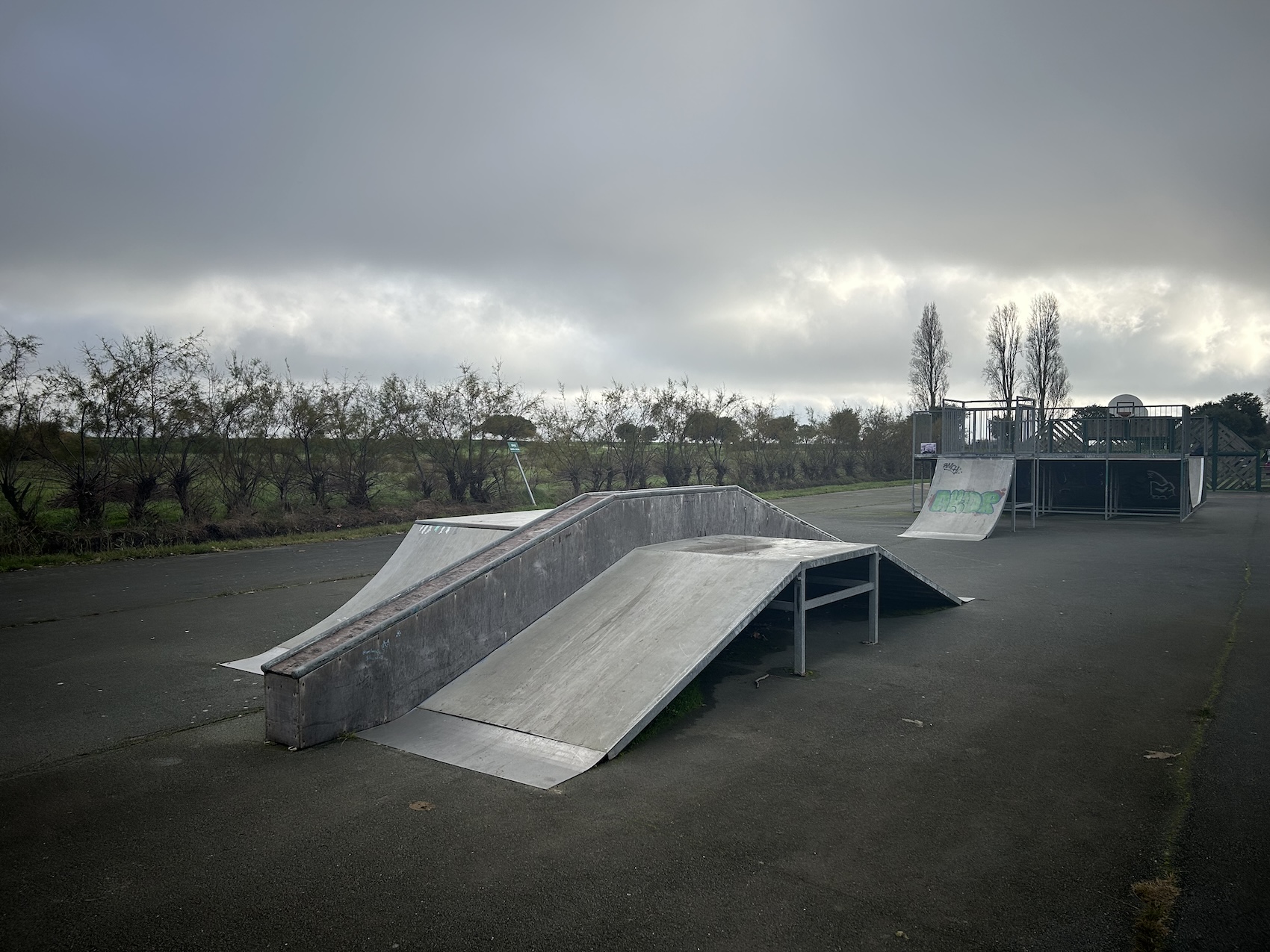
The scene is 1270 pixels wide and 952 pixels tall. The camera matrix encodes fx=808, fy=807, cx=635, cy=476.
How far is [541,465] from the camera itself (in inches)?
964

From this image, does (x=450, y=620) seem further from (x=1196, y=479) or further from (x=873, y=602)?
(x=1196, y=479)

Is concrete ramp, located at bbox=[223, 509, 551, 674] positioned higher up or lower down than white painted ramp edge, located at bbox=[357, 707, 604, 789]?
higher up

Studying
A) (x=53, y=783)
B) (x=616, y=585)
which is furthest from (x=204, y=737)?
(x=616, y=585)

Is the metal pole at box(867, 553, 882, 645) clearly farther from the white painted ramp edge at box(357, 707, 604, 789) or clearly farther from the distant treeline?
the distant treeline

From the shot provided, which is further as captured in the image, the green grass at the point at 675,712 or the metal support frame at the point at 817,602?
the metal support frame at the point at 817,602

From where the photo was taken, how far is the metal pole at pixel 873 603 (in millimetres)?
7336

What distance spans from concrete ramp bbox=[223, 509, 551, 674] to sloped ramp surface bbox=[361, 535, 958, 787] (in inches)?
57.6

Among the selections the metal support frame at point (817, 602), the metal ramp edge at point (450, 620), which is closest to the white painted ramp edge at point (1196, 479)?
the metal support frame at point (817, 602)

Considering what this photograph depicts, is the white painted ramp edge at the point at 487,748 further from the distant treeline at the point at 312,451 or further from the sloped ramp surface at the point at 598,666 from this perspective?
the distant treeline at the point at 312,451

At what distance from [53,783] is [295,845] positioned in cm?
180

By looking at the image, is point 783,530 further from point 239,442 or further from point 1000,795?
point 239,442

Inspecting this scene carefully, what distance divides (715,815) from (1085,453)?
737 inches

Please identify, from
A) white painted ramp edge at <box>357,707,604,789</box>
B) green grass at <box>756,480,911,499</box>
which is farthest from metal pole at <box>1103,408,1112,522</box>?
white painted ramp edge at <box>357,707,604,789</box>

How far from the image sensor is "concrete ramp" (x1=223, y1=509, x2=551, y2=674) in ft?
25.3
